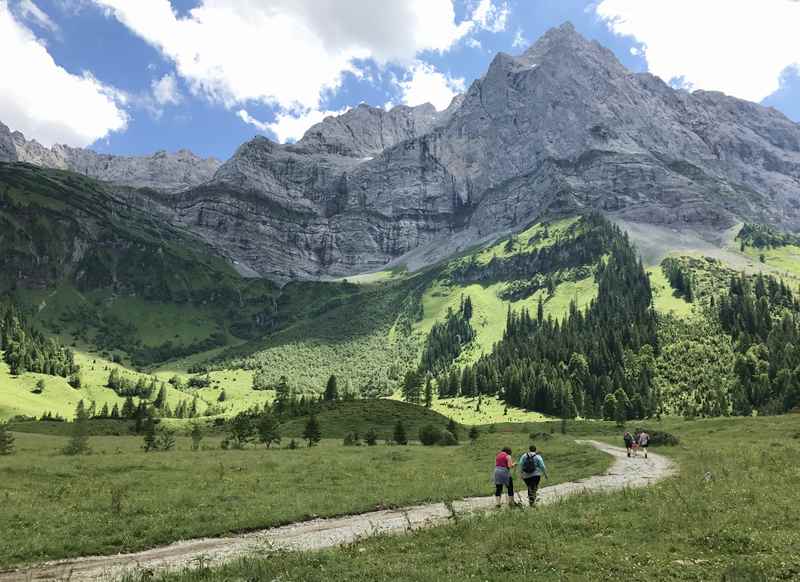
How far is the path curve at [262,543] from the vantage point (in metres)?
19.2

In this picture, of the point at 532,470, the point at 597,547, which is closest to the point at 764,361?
the point at 532,470

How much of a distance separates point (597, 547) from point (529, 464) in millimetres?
11045

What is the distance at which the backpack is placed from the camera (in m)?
28.4

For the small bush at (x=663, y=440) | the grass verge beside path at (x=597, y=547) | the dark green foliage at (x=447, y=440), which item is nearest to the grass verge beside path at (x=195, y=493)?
the grass verge beside path at (x=597, y=547)

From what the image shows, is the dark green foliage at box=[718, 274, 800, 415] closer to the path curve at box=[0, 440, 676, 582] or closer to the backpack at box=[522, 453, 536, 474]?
the backpack at box=[522, 453, 536, 474]

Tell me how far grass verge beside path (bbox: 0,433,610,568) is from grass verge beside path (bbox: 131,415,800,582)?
343 inches

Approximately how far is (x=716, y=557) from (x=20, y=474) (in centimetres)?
4843

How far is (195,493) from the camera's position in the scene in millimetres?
33875

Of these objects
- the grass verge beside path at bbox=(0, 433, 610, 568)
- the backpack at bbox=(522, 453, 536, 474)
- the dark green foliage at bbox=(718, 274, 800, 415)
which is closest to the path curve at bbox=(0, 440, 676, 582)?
the grass verge beside path at bbox=(0, 433, 610, 568)

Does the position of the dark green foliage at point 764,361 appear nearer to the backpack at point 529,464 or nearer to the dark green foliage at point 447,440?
the dark green foliage at point 447,440

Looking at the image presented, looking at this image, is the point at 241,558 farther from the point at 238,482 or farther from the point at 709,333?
the point at 709,333

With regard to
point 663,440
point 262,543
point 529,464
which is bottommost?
point 262,543

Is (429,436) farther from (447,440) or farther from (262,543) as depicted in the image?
(262,543)

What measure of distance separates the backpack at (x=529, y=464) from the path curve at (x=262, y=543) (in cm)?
188
